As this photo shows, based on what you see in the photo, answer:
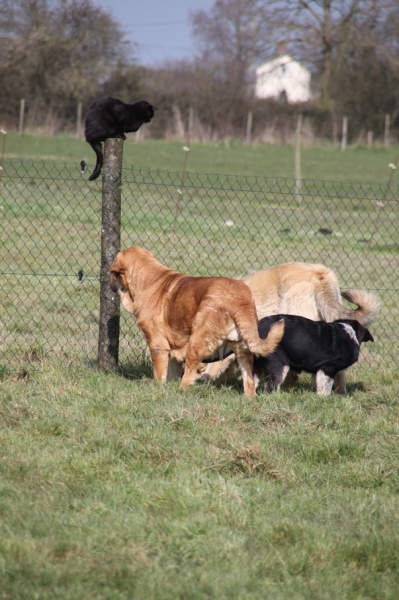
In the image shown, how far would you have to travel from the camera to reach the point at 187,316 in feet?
18.0

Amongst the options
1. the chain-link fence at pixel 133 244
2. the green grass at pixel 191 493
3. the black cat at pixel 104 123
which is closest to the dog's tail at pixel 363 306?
the green grass at pixel 191 493

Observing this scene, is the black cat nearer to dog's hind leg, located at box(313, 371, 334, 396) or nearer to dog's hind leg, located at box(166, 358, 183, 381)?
dog's hind leg, located at box(166, 358, 183, 381)

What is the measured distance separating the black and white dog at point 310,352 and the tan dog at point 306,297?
0.20 metres

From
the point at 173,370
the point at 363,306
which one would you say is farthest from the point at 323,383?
the point at 173,370

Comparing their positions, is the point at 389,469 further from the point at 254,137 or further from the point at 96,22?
the point at 96,22

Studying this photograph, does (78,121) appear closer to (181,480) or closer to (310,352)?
(310,352)

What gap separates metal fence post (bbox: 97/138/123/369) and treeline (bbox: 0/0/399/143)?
3051 centimetres

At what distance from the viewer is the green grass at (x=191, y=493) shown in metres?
3.00

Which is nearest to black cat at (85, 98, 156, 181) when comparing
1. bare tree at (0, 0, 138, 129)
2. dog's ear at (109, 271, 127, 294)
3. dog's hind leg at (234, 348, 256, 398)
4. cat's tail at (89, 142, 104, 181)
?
cat's tail at (89, 142, 104, 181)

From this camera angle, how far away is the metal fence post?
5895 mm

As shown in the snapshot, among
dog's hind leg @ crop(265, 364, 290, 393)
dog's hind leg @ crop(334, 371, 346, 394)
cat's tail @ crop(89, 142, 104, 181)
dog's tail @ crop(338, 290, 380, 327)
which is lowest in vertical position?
dog's hind leg @ crop(334, 371, 346, 394)

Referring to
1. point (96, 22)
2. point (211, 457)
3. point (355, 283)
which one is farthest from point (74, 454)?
point (96, 22)

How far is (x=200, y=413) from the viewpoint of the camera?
4.84 metres

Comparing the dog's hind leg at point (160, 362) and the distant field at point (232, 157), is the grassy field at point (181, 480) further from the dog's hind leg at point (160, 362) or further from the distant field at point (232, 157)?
the distant field at point (232, 157)
